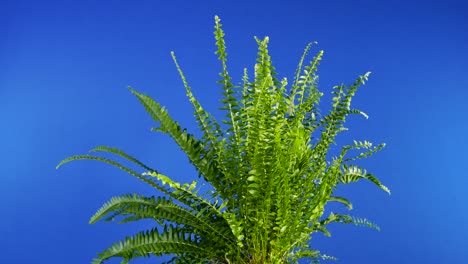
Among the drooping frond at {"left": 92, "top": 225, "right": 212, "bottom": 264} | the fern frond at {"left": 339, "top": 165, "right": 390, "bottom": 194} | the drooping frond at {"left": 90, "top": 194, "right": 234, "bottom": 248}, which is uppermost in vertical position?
the fern frond at {"left": 339, "top": 165, "right": 390, "bottom": 194}

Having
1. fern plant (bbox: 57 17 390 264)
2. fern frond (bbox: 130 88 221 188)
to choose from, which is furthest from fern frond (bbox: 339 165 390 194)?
fern frond (bbox: 130 88 221 188)

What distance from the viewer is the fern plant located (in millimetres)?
1550

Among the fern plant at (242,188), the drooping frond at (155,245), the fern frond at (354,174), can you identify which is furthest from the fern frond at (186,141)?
the fern frond at (354,174)

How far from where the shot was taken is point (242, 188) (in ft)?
5.22

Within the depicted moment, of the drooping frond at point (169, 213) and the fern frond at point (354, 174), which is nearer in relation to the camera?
the drooping frond at point (169, 213)

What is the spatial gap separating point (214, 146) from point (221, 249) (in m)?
0.27

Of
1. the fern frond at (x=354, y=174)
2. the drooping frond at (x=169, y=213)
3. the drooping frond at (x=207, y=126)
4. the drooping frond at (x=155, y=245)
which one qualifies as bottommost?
the drooping frond at (x=155, y=245)

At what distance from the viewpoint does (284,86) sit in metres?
1.67

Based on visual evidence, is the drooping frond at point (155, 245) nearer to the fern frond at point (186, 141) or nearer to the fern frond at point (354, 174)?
the fern frond at point (186, 141)

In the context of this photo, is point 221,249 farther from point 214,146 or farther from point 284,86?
point 284,86

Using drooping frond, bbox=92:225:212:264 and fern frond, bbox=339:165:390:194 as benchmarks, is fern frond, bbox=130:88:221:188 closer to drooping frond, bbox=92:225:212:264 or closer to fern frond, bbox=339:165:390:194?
drooping frond, bbox=92:225:212:264

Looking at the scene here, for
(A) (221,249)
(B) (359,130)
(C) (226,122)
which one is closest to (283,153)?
(C) (226,122)

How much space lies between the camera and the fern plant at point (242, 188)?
1550 millimetres

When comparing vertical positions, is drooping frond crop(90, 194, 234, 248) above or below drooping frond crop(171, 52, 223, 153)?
below
